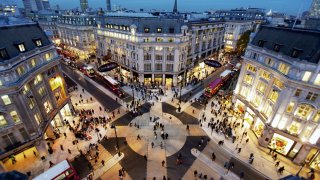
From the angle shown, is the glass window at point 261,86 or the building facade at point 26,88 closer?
the building facade at point 26,88

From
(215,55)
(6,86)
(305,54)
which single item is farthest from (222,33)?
(6,86)

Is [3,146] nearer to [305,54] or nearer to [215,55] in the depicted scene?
[305,54]

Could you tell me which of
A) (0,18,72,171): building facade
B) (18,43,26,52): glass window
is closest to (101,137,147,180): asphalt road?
(0,18,72,171): building facade

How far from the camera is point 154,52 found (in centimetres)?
5638

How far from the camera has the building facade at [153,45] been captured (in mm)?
54438

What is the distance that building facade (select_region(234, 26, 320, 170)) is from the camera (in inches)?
1080

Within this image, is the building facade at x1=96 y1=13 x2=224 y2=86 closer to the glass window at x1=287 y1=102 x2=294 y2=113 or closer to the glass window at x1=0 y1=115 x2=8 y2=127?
the glass window at x1=287 y1=102 x2=294 y2=113

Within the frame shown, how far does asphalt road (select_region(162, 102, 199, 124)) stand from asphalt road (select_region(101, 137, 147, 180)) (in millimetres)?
14885

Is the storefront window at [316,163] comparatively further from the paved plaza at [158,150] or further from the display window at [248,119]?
the display window at [248,119]

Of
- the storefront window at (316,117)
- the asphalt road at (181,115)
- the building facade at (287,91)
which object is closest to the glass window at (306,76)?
the building facade at (287,91)

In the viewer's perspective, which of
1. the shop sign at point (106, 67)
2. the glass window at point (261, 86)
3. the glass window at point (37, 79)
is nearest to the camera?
the glass window at point (37, 79)

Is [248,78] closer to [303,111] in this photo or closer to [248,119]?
[248,119]

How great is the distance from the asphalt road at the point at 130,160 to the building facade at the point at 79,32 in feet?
196

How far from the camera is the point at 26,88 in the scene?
2970cm
